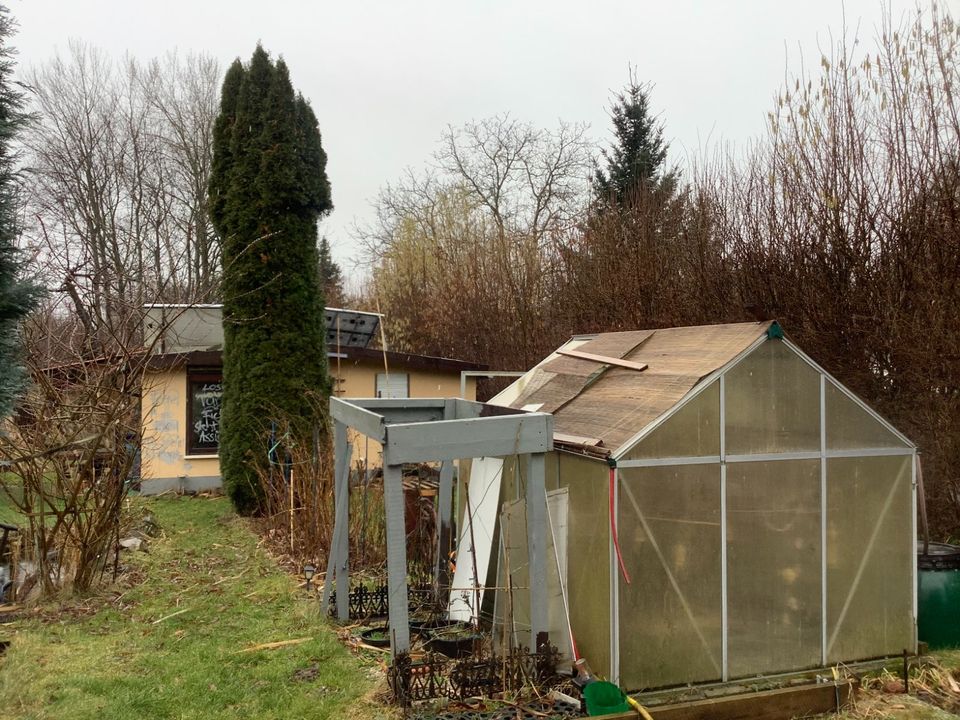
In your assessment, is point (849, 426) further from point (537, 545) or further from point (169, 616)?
point (169, 616)

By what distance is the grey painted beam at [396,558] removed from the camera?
508 cm

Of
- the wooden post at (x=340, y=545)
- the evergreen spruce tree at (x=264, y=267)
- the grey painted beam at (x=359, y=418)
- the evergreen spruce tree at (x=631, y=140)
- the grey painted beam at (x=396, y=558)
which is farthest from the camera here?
the evergreen spruce tree at (x=631, y=140)

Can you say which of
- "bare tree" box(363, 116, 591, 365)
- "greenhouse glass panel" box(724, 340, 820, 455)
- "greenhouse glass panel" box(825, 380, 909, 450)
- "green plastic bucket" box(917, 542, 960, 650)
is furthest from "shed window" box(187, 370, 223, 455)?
"green plastic bucket" box(917, 542, 960, 650)

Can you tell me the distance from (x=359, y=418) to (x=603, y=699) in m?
2.60

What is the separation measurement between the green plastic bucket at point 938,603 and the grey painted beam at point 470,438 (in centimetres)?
374

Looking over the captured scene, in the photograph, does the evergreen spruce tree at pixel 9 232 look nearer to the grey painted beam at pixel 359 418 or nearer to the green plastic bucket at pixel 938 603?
the grey painted beam at pixel 359 418

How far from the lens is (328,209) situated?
1321 centimetres

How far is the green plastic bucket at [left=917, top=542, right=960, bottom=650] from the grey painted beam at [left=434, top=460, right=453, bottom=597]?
4.11 m

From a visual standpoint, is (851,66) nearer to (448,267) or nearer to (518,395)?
(518,395)

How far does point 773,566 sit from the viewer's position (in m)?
5.86

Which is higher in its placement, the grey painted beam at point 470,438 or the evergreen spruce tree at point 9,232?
the evergreen spruce tree at point 9,232

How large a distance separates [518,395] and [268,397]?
569 centimetres

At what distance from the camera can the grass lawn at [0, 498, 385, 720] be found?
5.27 m

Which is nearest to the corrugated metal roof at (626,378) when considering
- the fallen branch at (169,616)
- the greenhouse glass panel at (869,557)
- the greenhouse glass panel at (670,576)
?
the greenhouse glass panel at (670,576)
